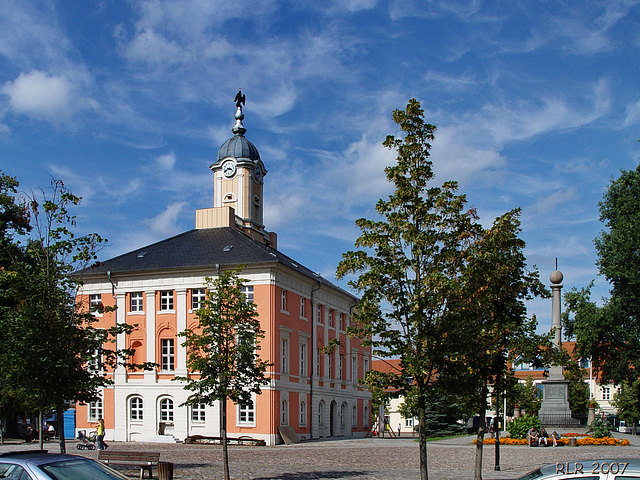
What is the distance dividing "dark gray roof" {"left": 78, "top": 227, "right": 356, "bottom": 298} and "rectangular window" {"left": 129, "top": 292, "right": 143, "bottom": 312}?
155 cm

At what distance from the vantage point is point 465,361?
14180 mm

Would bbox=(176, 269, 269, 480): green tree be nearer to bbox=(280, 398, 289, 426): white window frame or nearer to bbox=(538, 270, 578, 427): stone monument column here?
bbox=(280, 398, 289, 426): white window frame

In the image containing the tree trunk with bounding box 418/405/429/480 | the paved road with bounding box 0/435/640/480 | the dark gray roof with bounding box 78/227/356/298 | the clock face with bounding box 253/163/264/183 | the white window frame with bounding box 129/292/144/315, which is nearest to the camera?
the tree trunk with bounding box 418/405/429/480

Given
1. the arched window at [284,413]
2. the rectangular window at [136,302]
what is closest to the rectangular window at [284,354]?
the arched window at [284,413]

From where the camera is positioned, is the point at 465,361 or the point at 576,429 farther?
the point at 576,429

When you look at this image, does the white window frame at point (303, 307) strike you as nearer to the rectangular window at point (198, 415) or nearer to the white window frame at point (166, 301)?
the white window frame at point (166, 301)

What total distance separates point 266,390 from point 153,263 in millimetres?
11042

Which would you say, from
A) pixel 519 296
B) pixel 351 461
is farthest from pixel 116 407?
pixel 519 296

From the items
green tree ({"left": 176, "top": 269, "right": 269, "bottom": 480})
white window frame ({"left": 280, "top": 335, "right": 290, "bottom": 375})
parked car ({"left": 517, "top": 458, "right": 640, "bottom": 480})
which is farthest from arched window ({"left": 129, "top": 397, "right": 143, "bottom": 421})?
parked car ({"left": 517, "top": 458, "right": 640, "bottom": 480})

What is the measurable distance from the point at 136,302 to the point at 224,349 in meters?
27.7

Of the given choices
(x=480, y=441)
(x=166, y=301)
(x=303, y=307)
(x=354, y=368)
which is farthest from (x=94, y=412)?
(x=480, y=441)

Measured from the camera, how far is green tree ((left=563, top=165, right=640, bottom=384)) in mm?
41438

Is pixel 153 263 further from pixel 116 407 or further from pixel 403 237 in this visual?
pixel 403 237

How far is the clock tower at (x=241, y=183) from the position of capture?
2188 inches
